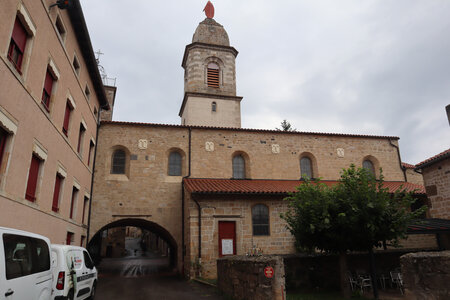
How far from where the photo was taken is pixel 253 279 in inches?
306

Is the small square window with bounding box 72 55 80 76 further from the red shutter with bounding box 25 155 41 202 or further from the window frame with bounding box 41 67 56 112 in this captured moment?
the red shutter with bounding box 25 155 41 202

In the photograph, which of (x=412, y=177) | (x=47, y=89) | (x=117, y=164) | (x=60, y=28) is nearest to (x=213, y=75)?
(x=117, y=164)

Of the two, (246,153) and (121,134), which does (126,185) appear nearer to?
(121,134)

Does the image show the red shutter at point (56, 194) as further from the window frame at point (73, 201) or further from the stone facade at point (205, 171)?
the stone facade at point (205, 171)

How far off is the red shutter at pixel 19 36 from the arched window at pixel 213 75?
18.6 m

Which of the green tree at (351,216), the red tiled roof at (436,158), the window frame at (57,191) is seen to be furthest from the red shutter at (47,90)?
the red tiled roof at (436,158)

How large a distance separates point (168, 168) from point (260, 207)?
5780 millimetres

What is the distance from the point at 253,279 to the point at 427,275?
12.5ft

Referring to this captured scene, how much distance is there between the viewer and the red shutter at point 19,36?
313 inches

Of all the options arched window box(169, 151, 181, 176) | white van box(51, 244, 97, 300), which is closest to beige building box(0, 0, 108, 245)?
white van box(51, 244, 97, 300)

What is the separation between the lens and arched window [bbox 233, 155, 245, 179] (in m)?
19.2

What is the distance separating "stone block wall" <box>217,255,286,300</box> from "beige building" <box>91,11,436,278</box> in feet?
17.9

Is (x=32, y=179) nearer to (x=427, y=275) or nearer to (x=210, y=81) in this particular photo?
(x=427, y=275)

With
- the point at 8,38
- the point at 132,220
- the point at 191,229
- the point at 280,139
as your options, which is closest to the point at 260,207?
the point at 191,229
